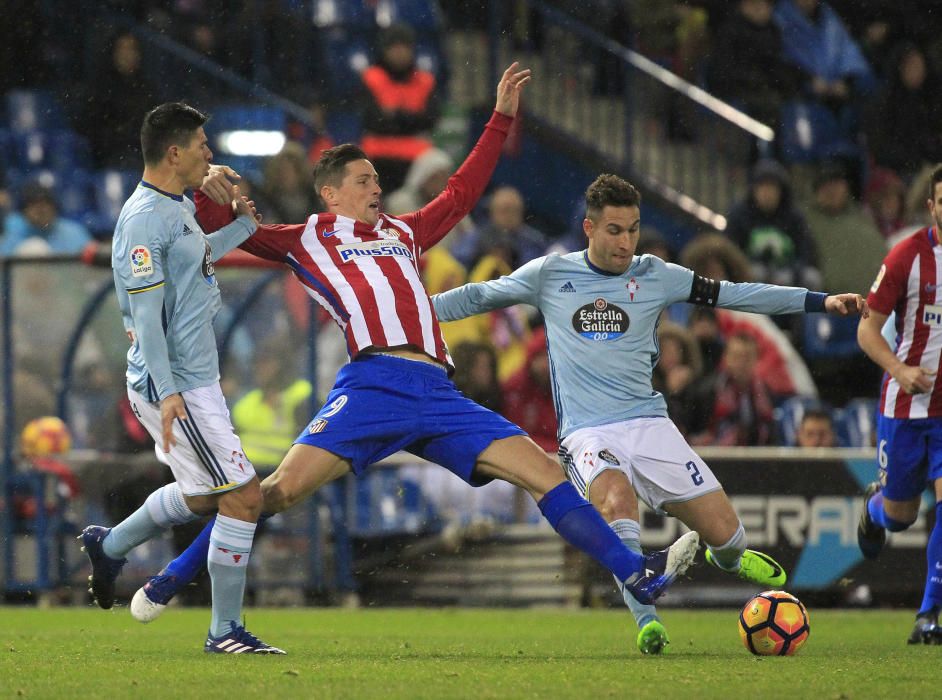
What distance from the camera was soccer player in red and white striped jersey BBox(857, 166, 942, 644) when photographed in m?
7.34

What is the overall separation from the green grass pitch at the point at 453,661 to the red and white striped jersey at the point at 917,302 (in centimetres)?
116

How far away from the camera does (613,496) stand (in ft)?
22.9

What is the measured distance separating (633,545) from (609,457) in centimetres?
45

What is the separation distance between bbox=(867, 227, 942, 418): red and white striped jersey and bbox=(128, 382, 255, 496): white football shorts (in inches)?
123

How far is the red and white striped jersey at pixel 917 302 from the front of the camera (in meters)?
7.57

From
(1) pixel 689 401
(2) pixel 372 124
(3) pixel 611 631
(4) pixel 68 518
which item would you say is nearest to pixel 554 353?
(3) pixel 611 631

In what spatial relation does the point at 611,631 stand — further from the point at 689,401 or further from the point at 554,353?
the point at 689,401

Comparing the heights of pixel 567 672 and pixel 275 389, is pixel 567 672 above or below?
below

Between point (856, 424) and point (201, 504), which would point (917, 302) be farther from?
point (856, 424)

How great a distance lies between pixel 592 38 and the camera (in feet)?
48.2

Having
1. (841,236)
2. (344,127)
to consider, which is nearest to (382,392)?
(841,236)

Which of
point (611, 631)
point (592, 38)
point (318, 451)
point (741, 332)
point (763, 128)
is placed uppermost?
point (592, 38)

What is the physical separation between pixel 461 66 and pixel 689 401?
17.7ft

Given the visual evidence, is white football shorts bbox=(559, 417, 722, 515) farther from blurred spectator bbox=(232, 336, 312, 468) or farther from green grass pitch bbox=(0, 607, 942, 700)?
blurred spectator bbox=(232, 336, 312, 468)
